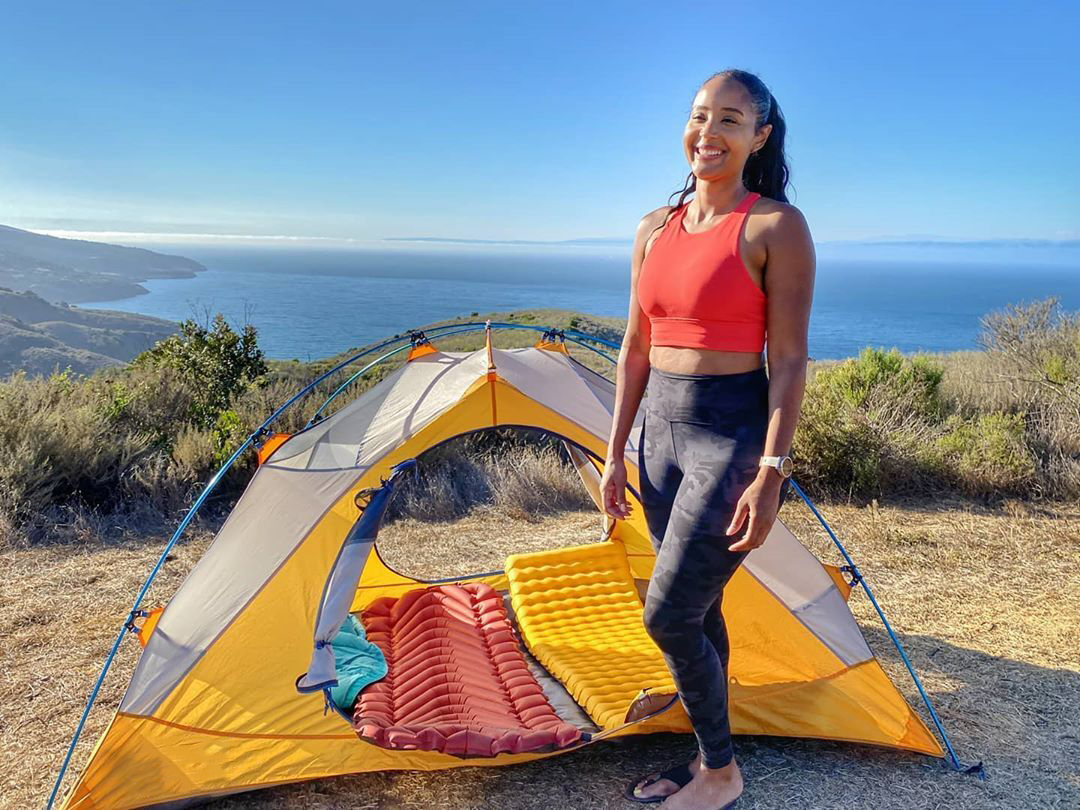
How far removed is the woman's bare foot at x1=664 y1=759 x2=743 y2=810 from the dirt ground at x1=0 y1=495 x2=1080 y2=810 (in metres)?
0.29

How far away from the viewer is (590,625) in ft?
12.9

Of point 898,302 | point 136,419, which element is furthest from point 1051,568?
point 898,302

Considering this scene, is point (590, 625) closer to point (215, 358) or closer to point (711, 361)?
point (711, 361)

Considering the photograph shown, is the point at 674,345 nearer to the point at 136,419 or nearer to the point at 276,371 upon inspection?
the point at 136,419

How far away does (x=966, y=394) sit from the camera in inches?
330

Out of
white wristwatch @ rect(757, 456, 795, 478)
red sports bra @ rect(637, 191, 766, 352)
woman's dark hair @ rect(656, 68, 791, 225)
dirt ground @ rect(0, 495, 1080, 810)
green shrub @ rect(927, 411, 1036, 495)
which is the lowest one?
dirt ground @ rect(0, 495, 1080, 810)

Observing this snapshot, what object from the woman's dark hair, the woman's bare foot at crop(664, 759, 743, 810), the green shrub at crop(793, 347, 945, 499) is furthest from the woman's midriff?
the green shrub at crop(793, 347, 945, 499)

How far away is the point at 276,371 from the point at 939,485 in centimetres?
668

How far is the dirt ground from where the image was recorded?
9.09 feet

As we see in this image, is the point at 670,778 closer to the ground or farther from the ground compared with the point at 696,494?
closer to the ground

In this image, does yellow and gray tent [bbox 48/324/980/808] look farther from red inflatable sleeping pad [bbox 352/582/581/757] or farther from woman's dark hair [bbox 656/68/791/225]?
woman's dark hair [bbox 656/68/791/225]

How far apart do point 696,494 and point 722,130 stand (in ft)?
3.06

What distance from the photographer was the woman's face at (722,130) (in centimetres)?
200

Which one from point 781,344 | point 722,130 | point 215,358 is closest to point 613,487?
point 781,344
